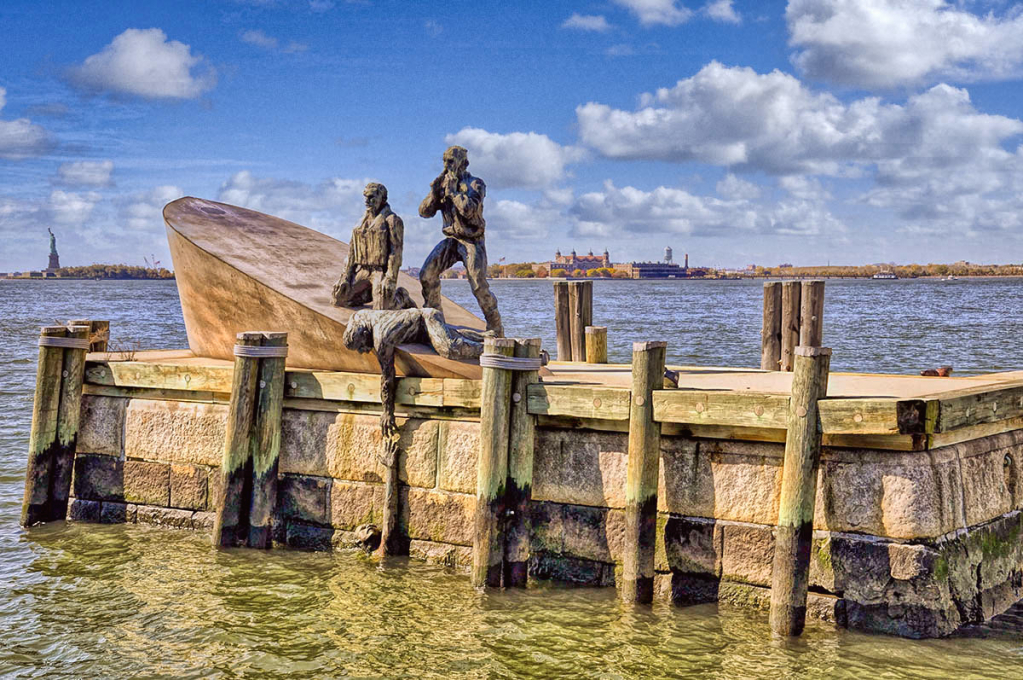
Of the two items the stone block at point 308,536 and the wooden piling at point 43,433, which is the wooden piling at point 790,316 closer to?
the stone block at point 308,536

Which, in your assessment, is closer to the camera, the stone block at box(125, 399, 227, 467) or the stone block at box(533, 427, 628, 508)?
the stone block at box(533, 427, 628, 508)

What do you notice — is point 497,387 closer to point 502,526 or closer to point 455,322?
point 502,526

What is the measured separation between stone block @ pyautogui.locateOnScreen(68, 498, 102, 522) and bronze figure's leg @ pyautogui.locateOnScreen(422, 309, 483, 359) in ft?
12.4

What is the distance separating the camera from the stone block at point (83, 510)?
352 inches

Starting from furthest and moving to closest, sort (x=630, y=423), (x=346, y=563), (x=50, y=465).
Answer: (x=50, y=465) → (x=346, y=563) → (x=630, y=423)

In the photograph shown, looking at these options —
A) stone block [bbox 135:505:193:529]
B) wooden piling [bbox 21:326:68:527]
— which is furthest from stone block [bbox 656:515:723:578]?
wooden piling [bbox 21:326:68:527]

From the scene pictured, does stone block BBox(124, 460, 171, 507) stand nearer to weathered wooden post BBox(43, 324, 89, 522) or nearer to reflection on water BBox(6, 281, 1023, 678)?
reflection on water BBox(6, 281, 1023, 678)

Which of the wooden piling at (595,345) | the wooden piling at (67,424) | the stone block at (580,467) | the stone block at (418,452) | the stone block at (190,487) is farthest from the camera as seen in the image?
the wooden piling at (595,345)

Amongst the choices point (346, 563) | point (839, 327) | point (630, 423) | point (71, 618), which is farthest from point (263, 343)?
point (839, 327)

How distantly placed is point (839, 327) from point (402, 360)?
36000 millimetres

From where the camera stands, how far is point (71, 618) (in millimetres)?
6965

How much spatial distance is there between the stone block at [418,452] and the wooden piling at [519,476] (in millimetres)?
831

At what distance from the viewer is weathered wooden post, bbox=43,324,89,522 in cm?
882

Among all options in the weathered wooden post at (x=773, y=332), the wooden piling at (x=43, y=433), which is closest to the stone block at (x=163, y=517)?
the wooden piling at (x=43, y=433)
